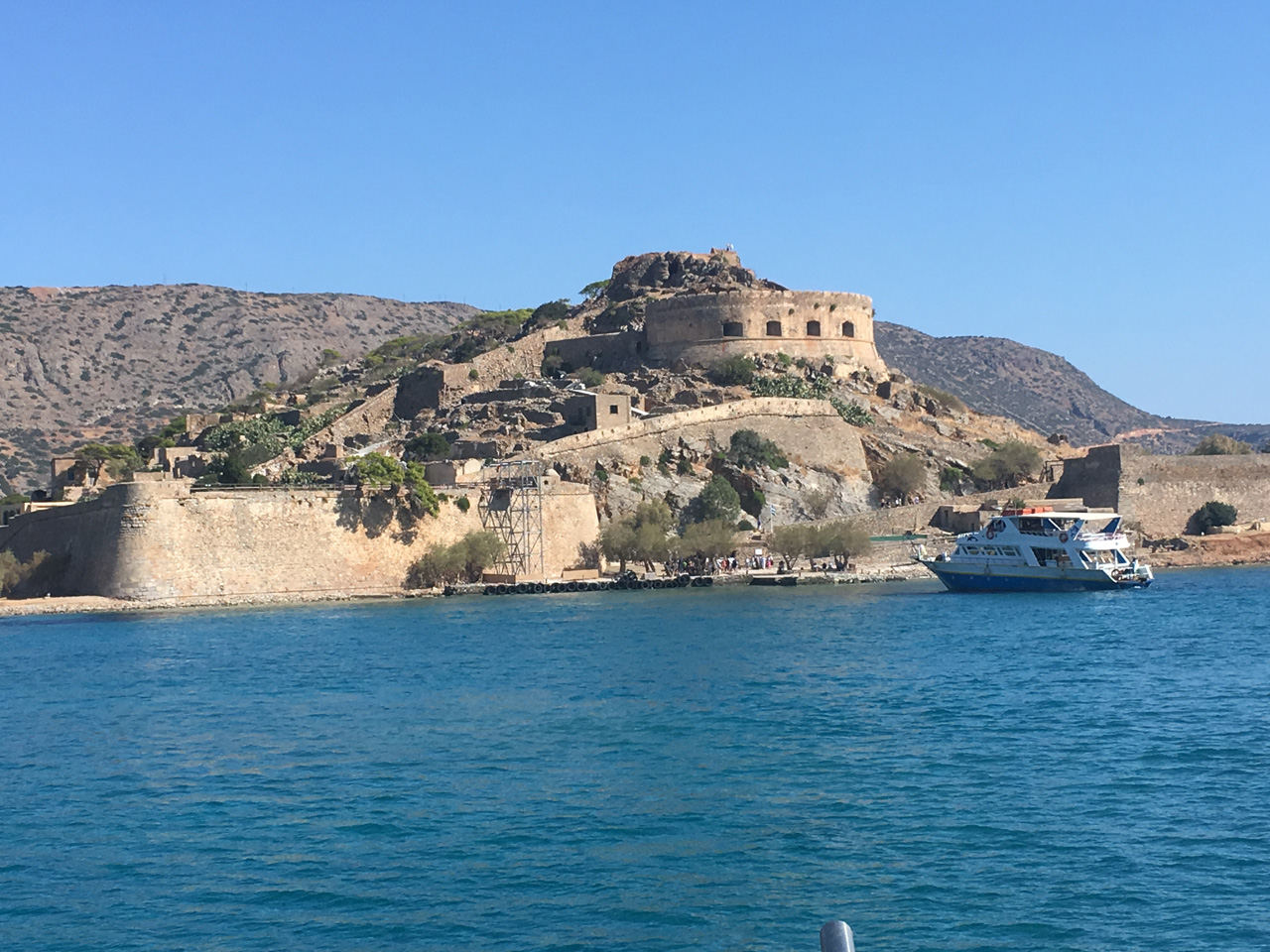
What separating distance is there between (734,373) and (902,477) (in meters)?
8.16

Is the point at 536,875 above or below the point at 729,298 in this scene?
below

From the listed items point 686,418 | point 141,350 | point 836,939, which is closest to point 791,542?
point 686,418

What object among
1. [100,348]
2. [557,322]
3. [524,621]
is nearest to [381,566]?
[524,621]

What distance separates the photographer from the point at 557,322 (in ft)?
214

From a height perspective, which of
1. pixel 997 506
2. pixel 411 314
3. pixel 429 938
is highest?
pixel 411 314

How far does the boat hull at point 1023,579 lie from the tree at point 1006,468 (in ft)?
34.3

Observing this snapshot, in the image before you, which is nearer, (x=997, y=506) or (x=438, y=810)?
(x=438, y=810)

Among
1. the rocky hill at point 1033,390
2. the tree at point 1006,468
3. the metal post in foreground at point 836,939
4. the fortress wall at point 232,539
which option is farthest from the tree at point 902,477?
the rocky hill at point 1033,390

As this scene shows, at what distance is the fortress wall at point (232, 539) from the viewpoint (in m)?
40.7

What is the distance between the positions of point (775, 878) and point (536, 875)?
2.06m

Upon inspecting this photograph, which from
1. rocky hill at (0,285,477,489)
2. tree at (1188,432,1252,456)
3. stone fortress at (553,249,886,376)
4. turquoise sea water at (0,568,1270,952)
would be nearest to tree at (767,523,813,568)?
stone fortress at (553,249,886,376)

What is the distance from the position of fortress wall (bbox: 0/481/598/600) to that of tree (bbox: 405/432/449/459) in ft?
13.9

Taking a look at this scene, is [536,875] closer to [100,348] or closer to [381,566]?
[381,566]

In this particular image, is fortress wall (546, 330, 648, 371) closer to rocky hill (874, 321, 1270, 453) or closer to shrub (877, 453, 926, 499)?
shrub (877, 453, 926, 499)
